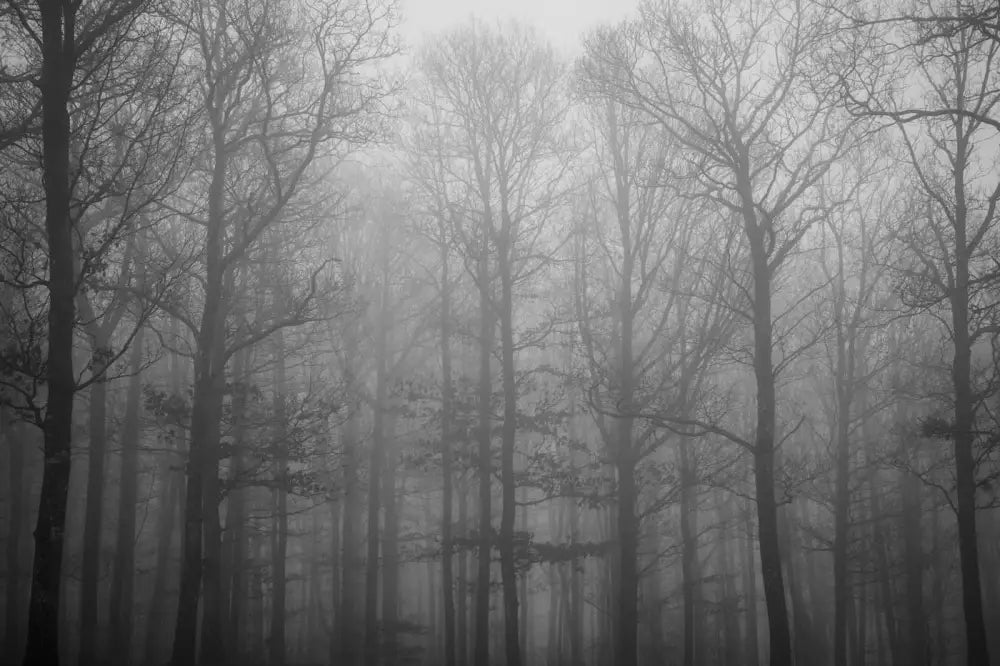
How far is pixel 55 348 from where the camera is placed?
28.5ft

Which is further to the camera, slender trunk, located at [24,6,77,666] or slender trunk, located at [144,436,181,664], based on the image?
slender trunk, located at [144,436,181,664]

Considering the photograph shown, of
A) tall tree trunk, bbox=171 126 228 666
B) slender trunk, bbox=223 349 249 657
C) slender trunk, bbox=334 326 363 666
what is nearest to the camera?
tall tree trunk, bbox=171 126 228 666

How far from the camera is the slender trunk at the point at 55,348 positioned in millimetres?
8469

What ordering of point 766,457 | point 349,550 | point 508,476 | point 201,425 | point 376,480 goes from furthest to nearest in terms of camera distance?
1. point 349,550
2. point 376,480
3. point 508,476
4. point 201,425
5. point 766,457

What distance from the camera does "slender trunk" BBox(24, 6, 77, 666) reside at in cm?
847

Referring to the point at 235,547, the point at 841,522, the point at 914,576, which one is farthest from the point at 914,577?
the point at 235,547

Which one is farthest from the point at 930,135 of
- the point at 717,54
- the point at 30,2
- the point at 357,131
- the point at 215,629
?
the point at 215,629

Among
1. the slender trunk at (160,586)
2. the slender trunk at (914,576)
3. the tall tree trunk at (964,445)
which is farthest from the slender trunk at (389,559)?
the slender trunk at (914,576)

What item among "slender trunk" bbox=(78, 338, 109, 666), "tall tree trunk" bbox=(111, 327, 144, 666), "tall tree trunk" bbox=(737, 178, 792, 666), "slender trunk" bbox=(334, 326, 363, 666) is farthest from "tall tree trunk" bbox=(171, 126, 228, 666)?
"slender trunk" bbox=(334, 326, 363, 666)

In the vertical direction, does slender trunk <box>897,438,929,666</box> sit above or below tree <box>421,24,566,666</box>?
below

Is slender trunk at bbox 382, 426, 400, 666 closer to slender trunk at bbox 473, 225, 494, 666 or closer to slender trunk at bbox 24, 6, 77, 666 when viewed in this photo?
slender trunk at bbox 473, 225, 494, 666

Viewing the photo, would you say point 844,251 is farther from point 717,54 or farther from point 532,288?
point 717,54

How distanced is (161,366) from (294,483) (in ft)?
73.2

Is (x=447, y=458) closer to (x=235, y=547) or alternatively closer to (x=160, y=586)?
(x=235, y=547)
